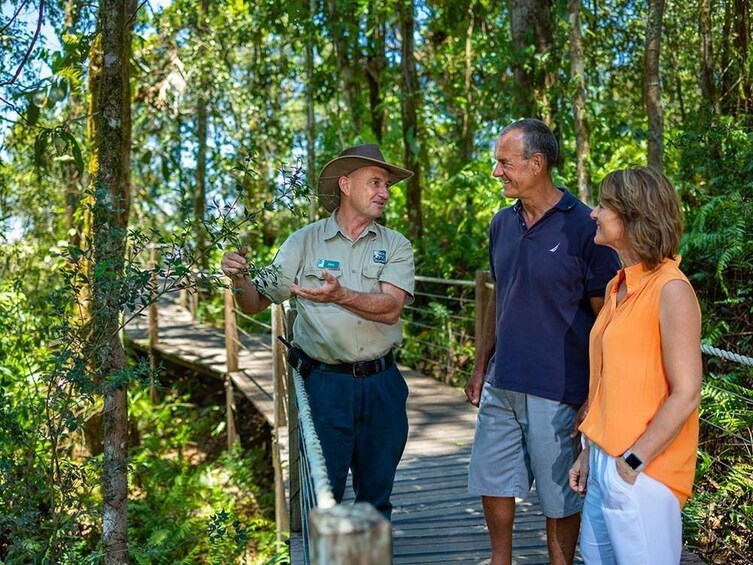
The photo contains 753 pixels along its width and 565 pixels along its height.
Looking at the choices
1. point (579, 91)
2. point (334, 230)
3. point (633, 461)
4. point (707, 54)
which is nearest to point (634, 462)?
point (633, 461)

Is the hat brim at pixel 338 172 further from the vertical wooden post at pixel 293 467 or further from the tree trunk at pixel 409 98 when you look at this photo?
the tree trunk at pixel 409 98

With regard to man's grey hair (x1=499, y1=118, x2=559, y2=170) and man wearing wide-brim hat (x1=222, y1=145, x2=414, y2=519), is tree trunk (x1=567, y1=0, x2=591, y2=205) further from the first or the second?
man's grey hair (x1=499, y1=118, x2=559, y2=170)

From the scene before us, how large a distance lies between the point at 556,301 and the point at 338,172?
1091 millimetres

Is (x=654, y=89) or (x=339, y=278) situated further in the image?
(x=654, y=89)

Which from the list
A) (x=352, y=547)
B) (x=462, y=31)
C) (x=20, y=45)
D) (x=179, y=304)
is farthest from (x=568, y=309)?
(x=179, y=304)

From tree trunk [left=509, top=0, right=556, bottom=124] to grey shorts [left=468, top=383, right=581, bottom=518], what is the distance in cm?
573

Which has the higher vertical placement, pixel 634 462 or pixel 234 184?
pixel 234 184

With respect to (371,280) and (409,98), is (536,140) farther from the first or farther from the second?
(409,98)

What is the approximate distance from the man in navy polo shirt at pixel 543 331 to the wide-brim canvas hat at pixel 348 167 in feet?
1.80

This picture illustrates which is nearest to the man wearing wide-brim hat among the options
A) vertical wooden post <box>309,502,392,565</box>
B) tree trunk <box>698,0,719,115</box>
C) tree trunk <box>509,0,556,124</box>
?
vertical wooden post <box>309,502,392,565</box>

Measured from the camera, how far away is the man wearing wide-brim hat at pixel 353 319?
3490 millimetres

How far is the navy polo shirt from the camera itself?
3174mm

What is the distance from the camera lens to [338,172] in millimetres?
3619

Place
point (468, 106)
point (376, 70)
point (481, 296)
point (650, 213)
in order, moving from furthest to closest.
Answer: point (376, 70) → point (468, 106) → point (481, 296) → point (650, 213)
